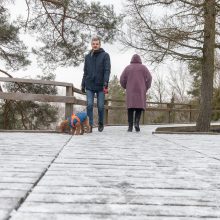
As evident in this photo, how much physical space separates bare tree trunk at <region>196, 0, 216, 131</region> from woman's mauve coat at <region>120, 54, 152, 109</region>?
335 centimetres

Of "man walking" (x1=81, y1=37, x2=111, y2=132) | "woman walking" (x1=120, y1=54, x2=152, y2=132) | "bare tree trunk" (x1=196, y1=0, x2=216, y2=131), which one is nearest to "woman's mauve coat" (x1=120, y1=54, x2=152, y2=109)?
"woman walking" (x1=120, y1=54, x2=152, y2=132)

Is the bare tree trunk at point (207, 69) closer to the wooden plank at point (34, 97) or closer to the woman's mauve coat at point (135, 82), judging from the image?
the woman's mauve coat at point (135, 82)

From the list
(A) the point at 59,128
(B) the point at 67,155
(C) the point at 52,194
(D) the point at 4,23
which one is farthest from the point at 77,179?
(D) the point at 4,23

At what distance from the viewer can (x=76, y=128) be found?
742 cm

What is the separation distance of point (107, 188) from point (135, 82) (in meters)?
6.69

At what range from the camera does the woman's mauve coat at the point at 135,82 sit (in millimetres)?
8883

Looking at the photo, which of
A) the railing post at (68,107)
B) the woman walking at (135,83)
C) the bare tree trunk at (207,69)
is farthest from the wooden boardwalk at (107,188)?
the bare tree trunk at (207,69)

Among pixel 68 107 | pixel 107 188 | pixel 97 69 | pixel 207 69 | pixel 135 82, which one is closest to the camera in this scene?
pixel 107 188

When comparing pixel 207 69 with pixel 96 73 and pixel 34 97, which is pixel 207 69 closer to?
pixel 96 73

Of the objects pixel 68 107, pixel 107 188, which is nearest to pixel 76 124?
pixel 68 107

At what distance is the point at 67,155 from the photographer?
12.9ft

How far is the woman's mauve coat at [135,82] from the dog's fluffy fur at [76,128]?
1.46 meters

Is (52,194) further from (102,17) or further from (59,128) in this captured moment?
(102,17)

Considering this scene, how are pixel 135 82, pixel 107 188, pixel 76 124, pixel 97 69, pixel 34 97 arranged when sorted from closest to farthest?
pixel 107 188
pixel 76 124
pixel 97 69
pixel 34 97
pixel 135 82
